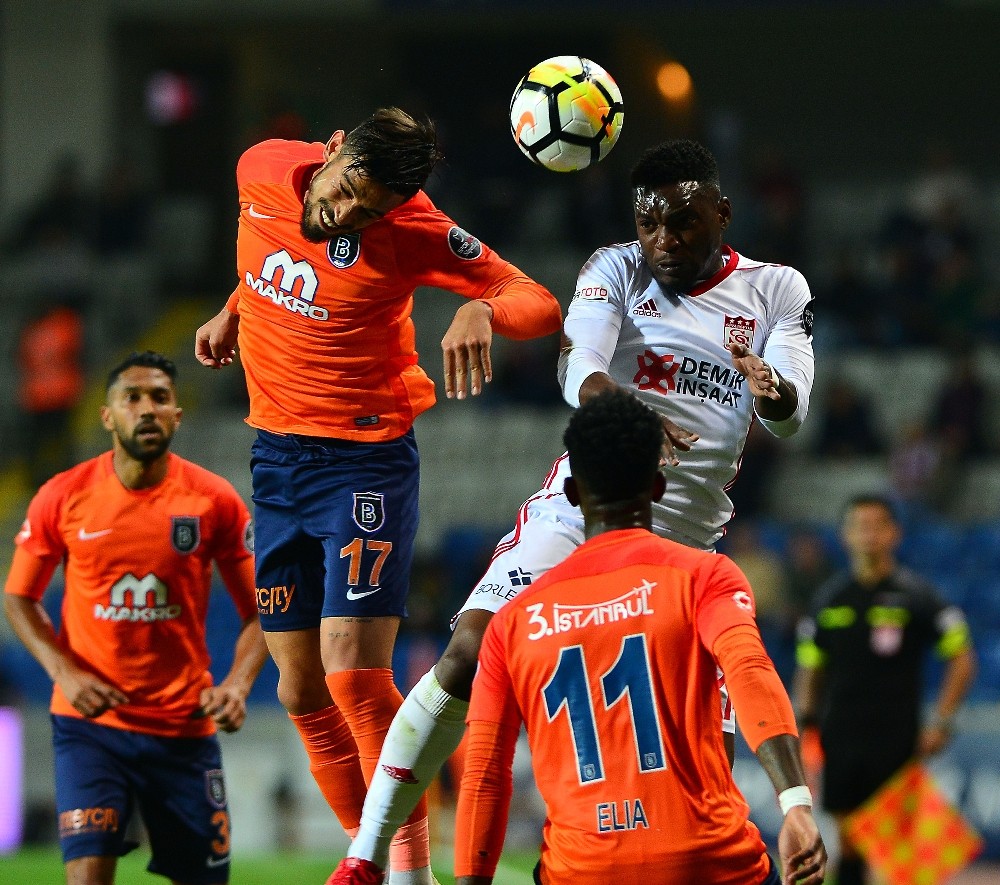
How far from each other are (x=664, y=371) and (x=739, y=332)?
10.6 inches

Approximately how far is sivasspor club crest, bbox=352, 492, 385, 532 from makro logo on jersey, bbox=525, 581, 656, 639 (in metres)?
1.55

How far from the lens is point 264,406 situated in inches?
213

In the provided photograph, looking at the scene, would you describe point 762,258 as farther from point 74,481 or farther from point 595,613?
point 595,613

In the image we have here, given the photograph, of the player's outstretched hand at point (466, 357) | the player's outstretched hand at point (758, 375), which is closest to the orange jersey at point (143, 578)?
the player's outstretched hand at point (466, 357)

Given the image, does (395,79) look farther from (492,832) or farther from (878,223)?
(492,832)

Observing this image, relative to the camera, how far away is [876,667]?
367 inches

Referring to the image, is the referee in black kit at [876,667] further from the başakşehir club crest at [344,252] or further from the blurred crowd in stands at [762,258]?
the başakşehir club crest at [344,252]

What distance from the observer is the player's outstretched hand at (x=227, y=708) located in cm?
619

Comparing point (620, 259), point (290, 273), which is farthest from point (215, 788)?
point (620, 259)

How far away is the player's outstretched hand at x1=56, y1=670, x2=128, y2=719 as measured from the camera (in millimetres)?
6172

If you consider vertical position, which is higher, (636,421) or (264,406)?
(264,406)

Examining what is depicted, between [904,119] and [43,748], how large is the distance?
40.4 ft

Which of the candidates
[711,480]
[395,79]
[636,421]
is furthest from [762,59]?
[636,421]

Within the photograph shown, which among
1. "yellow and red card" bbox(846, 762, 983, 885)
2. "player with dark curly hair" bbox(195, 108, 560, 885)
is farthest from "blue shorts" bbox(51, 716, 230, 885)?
"yellow and red card" bbox(846, 762, 983, 885)
